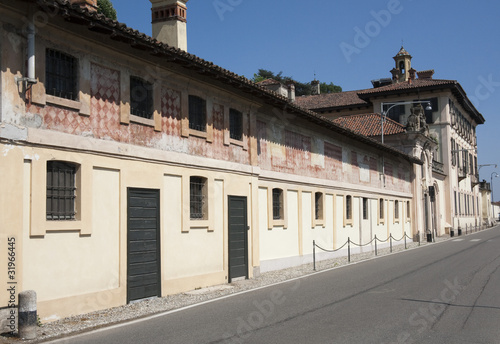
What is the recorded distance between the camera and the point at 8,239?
10.1 meters

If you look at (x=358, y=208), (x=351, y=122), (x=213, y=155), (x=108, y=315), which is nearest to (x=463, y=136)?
(x=351, y=122)

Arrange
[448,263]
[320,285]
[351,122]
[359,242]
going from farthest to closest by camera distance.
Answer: [351,122]
[359,242]
[448,263]
[320,285]

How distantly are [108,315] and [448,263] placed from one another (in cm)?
1447

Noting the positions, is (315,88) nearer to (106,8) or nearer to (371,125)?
(371,125)

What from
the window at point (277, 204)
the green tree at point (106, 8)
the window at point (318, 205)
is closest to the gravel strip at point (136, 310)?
the window at point (277, 204)

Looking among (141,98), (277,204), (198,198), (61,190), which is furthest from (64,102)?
(277,204)

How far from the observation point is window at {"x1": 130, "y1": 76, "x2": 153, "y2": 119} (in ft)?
45.0

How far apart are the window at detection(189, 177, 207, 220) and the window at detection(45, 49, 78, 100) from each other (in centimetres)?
484

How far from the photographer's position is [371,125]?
47156 mm

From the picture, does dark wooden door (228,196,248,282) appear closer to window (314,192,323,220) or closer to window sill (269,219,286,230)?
window sill (269,219,286,230)

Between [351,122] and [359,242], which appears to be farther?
[351,122]

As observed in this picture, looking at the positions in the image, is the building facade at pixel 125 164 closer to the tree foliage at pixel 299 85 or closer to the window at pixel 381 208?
the window at pixel 381 208

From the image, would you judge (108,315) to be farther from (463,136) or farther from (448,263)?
(463,136)
